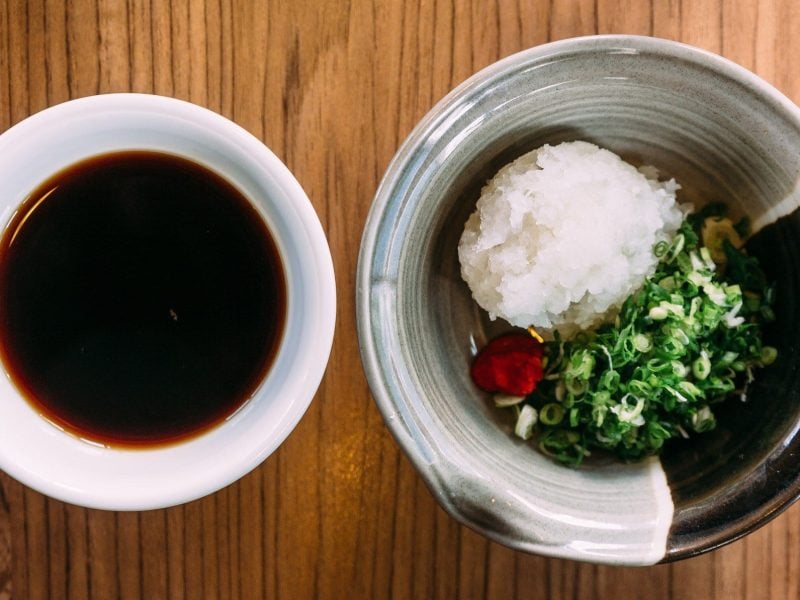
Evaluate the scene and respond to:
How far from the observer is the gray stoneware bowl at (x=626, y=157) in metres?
0.90

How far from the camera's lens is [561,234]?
1.01 meters

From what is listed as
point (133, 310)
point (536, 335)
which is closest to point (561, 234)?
point (536, 335)

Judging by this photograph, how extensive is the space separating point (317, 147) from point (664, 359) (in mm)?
556

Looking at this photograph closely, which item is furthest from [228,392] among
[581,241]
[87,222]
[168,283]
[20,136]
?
[581,241]

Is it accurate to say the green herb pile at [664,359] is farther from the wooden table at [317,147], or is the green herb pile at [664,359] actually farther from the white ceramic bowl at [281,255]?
the white ceramic bowl at [281,255]

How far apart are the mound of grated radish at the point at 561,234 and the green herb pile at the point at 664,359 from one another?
46 millimetres

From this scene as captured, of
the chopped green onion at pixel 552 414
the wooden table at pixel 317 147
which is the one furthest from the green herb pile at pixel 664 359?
the wooden table at pixel 317 147

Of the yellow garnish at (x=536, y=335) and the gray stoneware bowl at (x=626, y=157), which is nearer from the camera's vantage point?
the gray stoneware bowl at (x=626, y=157)

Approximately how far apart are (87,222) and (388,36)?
0.48 metres

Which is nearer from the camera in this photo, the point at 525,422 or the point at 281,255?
the point at 281,255

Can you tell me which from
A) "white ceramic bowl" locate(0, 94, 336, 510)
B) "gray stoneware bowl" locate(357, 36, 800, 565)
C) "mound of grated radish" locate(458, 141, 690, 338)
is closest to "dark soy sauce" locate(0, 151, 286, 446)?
"white ceramic bowl" locate(0, 94, 336, 510)

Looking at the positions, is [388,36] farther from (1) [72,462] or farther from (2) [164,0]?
(1) [72,462]

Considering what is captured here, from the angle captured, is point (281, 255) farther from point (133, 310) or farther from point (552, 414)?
point (552, 414)

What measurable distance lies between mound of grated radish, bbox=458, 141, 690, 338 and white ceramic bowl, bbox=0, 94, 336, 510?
0.89ft
